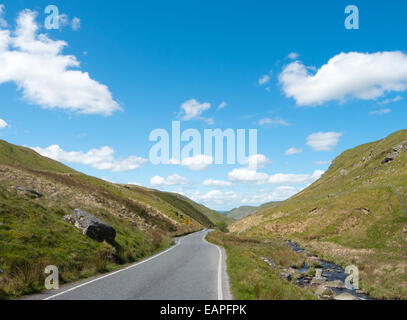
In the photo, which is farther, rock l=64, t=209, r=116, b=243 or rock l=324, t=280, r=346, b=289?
rock l=324, t=280, r=346, b=289

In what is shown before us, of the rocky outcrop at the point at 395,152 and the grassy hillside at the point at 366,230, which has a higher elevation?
the rocky outcrop at the point at 395,152

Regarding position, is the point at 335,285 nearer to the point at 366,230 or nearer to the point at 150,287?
the point at 150,287

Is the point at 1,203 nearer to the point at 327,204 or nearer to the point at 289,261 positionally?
the point at 289,261

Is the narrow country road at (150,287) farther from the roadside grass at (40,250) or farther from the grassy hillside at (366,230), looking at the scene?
the grassy hillside at (366,230)

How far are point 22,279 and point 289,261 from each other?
23341mm

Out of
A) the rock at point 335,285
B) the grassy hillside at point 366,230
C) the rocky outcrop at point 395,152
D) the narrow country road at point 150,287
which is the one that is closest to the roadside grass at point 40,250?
the narrow country road at point 150,287

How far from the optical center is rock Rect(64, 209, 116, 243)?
17.9 m

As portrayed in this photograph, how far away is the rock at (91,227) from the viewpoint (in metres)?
17.9

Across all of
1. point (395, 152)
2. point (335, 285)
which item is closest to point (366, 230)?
point (335, 285)

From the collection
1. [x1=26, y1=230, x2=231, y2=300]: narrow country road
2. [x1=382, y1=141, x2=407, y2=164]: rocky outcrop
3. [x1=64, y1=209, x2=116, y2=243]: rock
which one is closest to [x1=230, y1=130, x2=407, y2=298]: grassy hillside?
[x1=382, y1=141, x2=407, y2=164]: rocky outcrop

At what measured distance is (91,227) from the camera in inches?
710

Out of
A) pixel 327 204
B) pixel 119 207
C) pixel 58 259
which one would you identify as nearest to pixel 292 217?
pixel 327 204

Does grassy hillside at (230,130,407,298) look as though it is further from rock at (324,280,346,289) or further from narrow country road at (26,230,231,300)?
narrow country road at (26,230,231,300)
